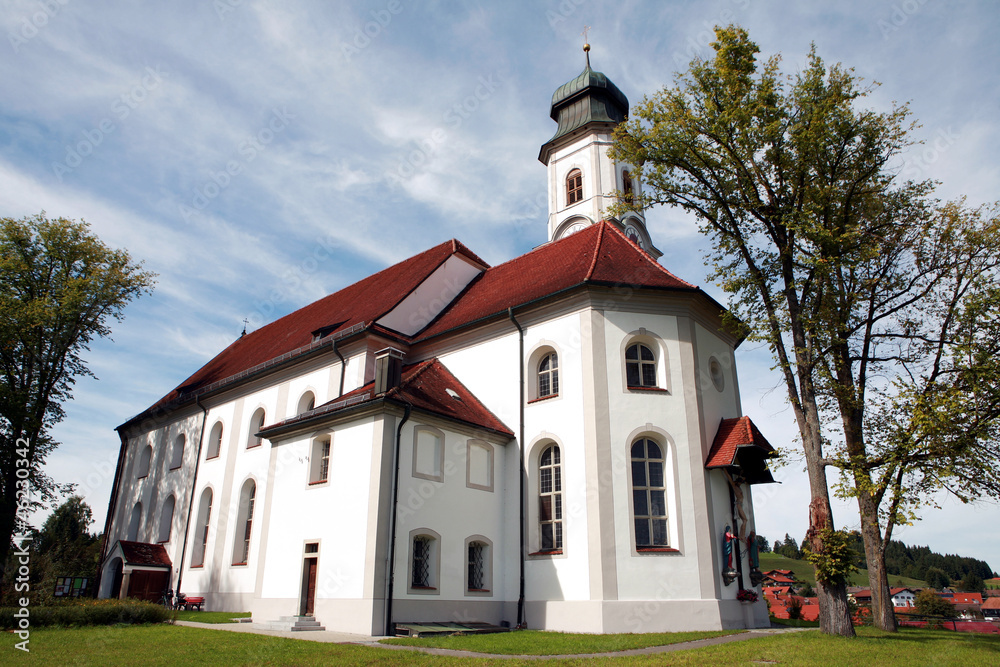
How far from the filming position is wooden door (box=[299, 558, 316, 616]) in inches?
606

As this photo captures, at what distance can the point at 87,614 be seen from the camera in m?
14.4

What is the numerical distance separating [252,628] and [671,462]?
10.4 meters

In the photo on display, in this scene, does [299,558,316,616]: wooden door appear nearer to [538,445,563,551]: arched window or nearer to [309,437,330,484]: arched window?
[309,437,330,484]: arched window

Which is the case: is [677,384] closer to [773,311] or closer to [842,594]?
[773,311]

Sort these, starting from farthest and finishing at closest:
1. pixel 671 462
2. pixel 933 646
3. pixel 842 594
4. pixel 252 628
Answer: pixel 671 462
pixel 252 628
pixel 842 594
pixel 933 646

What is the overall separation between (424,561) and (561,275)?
8544 mm

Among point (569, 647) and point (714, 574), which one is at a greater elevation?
point (714, 574)

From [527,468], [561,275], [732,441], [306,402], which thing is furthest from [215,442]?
[732,441]

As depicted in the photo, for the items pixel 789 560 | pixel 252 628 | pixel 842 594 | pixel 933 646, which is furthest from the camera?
pixel 789 560

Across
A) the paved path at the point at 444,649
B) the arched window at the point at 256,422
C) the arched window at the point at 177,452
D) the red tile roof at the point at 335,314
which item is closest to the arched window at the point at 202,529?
the arched window at the point at 256,422

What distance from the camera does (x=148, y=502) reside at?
27.6 m

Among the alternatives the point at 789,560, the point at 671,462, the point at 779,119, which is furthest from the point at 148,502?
the point at 789,560

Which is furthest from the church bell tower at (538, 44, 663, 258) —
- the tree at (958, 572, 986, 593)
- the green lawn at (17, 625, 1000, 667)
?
the tree at (958, 572, 986, 593)

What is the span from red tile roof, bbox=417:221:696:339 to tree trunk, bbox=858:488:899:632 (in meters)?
6.59
